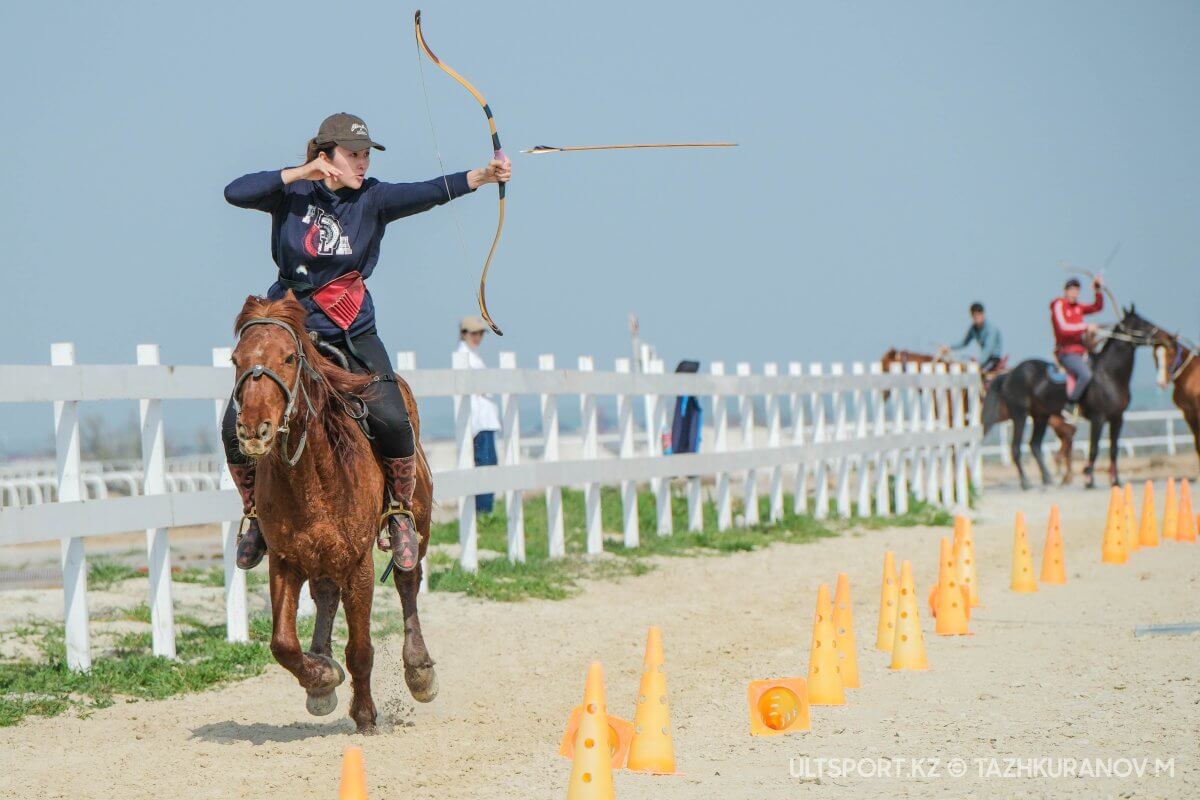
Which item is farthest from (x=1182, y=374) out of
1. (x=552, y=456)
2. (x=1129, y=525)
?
(x=552, y=456)

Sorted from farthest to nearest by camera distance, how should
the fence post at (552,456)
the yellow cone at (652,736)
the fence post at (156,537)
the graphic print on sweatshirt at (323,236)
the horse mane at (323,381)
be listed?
1. the fence post at (552,456)
2. the fence post at (156,537)
3. the graphic print on sweatshirt at (323,236)
4. the horse mane at (323,381)
5. the yellow cone at (652,736)

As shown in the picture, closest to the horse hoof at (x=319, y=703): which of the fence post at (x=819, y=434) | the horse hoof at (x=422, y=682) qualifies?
the horse hoof at (x=422, y=682)

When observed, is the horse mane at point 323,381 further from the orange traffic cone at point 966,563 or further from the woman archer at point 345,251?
the orange traffic cone at point 966,563

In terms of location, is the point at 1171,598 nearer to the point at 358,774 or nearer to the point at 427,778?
the point at 427,778

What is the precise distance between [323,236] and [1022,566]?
7.45 meters

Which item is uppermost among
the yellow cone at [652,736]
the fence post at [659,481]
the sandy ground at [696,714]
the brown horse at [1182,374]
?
the brown horse at [1182,374]

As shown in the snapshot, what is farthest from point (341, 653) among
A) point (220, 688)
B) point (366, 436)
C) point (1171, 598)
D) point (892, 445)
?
point (892, 445)

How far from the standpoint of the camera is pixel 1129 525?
1507 centimetres

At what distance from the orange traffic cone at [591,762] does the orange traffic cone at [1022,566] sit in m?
7.72

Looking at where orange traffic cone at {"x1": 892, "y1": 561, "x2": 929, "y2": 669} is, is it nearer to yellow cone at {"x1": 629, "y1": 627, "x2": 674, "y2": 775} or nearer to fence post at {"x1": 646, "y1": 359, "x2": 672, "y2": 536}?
yellow cone at {"x1": 629, "y1": 627, "x2": 674, "y2": 775}

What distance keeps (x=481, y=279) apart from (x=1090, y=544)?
10770 millimetres

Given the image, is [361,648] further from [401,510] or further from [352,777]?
[352,777]

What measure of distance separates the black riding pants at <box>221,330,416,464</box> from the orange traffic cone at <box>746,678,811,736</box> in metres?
2.05

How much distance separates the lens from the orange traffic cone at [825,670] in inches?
298
